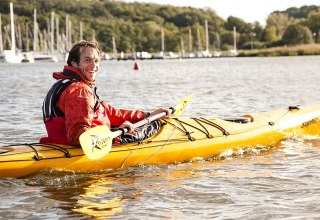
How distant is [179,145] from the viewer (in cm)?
673

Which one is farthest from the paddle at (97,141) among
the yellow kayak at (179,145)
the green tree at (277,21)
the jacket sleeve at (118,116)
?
the green tree at (277,21)

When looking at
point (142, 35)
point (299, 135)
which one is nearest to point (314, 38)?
point (142, 35)

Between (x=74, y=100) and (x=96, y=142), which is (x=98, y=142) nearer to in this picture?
(x=96, y=142)

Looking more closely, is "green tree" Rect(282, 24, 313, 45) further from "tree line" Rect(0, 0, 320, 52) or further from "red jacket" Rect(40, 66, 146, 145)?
"red jacket" Rect(40, 66, 146, 145)

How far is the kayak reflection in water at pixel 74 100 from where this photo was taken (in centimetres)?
569

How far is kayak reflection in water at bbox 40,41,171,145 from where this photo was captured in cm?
569

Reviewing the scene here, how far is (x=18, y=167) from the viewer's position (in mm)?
5711

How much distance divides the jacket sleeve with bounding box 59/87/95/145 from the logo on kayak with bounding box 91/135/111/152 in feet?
0.62

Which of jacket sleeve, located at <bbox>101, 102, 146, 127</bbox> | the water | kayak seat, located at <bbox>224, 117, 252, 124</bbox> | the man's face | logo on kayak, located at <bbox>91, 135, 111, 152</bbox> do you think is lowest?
the water

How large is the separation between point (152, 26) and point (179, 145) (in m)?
106

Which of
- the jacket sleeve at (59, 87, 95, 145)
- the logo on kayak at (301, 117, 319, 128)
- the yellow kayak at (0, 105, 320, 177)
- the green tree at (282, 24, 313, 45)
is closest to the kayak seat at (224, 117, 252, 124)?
the yellow kayak at (0, 105, 320, 177)

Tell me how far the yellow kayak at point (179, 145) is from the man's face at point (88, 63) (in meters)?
0.75

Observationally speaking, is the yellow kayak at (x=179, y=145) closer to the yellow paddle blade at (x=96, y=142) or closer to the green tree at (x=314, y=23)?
the yellow paddle blade at (x=96, y=142)

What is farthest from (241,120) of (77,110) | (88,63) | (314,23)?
(314,23)
